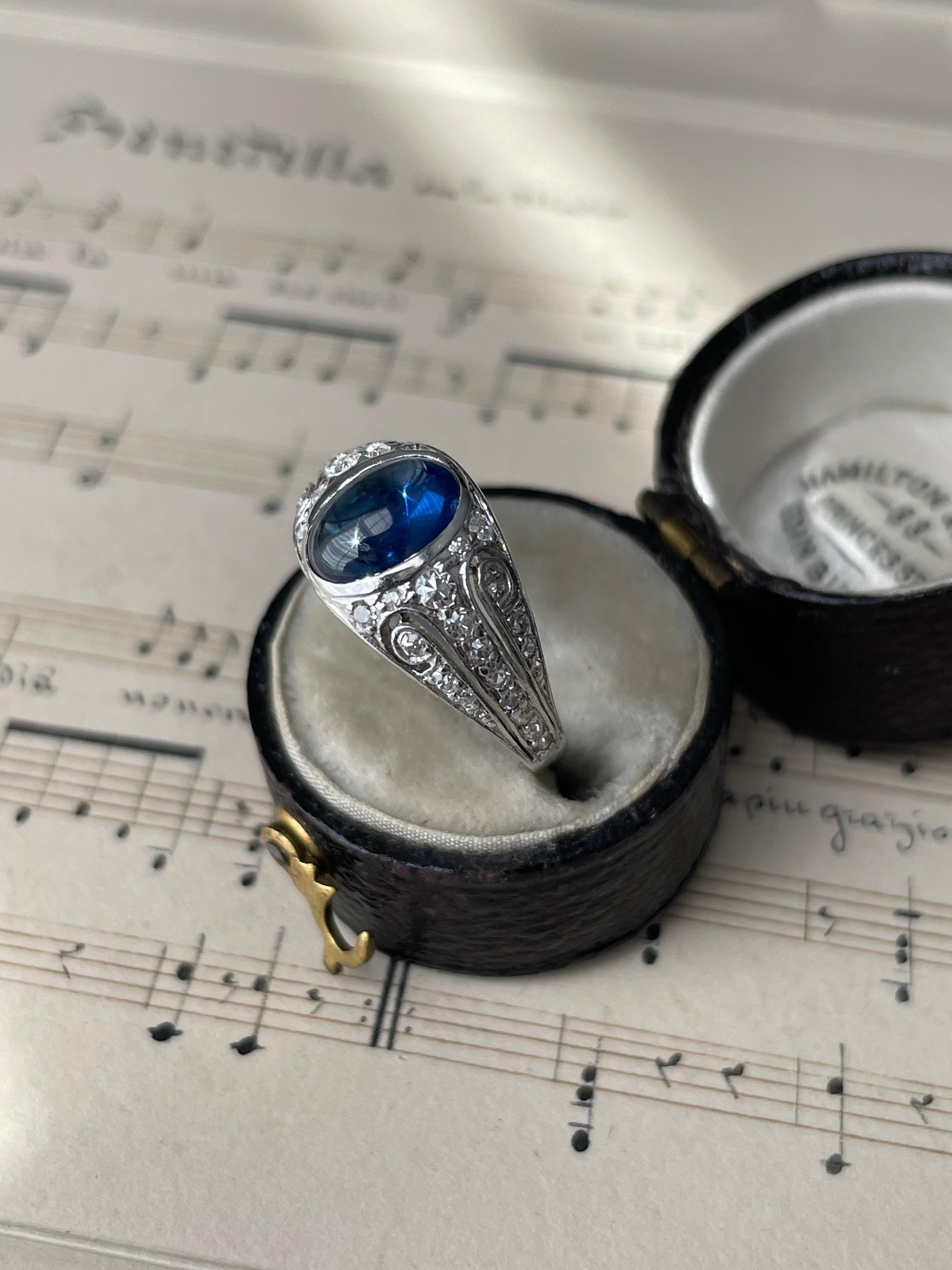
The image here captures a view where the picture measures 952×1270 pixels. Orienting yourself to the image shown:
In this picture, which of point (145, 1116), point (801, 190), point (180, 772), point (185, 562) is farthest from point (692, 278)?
point (145, 1116)

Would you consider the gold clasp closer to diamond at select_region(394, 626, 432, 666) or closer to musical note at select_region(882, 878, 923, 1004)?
diamond at select_region(394, 626, 432, 666)

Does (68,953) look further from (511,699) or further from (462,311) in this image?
(462,311)

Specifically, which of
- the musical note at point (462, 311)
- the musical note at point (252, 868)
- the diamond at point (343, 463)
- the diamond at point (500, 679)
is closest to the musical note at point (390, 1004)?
the musical note at point (252, 868)

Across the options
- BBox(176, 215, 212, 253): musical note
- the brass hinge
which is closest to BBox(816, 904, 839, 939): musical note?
the brass hinge

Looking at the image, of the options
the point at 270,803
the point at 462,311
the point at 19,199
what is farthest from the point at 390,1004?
the point at 19,199

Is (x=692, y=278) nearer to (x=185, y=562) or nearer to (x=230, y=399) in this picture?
(x=230, y=399)
